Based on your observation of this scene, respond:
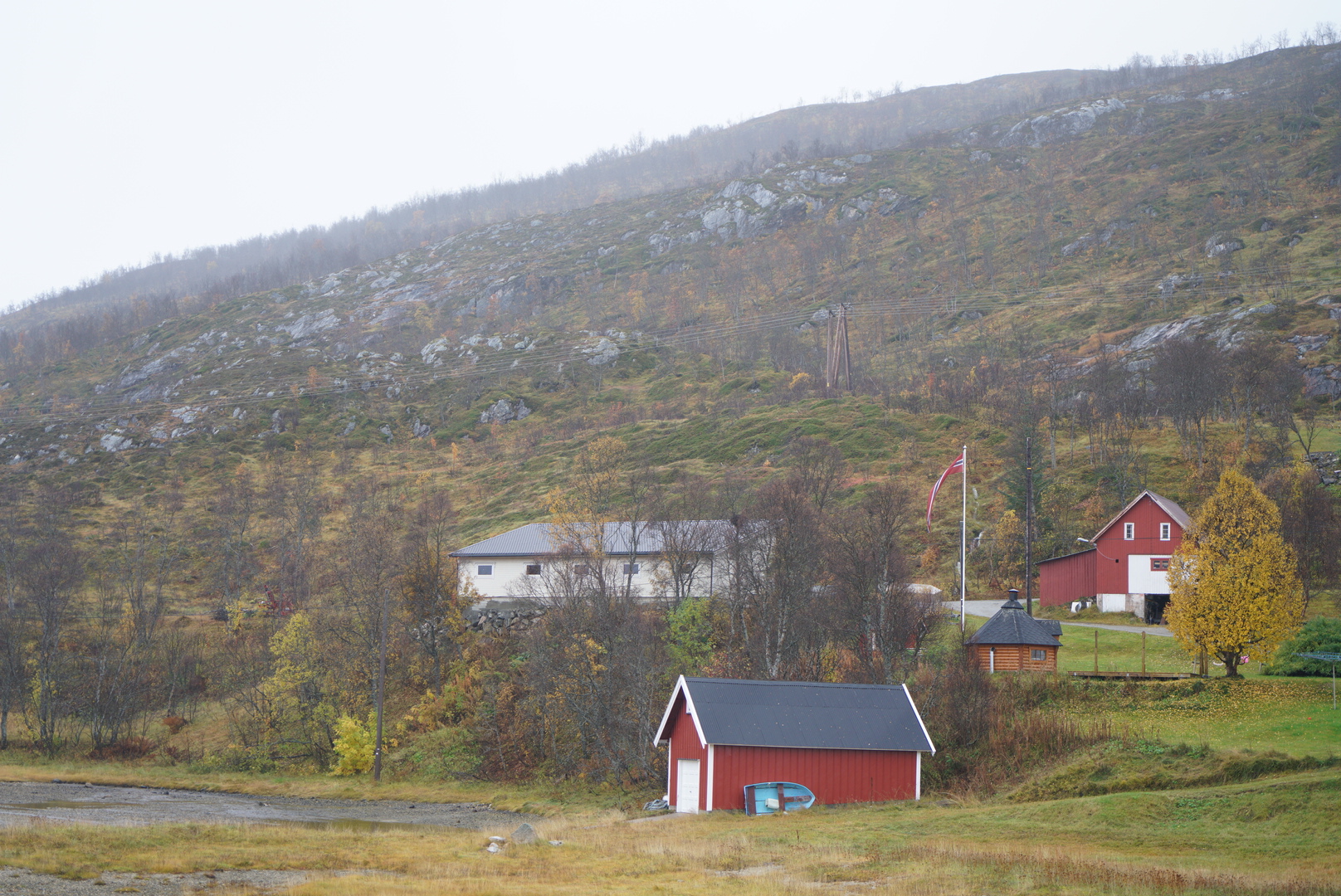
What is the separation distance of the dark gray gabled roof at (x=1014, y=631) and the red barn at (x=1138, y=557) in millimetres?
17581

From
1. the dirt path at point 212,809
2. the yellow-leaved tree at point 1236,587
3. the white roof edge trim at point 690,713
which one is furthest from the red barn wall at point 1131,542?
the dirt path at point 212,809

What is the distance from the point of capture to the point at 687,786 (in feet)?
117

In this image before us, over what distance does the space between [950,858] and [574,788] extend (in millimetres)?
27105

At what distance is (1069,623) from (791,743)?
29.2 m

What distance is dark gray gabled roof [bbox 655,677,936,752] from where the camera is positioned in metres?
34.5

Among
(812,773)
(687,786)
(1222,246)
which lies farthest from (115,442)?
(1222,246)

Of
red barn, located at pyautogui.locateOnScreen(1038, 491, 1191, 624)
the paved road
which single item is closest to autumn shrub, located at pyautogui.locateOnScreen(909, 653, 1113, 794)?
the paved road

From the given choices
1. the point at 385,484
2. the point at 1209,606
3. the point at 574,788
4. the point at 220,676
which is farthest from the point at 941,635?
the point at 385,484

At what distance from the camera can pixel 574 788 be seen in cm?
4600

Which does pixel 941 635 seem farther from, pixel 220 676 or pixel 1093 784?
pixel 220 676

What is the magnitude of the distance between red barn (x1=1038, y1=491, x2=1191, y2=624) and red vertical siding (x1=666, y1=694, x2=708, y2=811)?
33.4 metres

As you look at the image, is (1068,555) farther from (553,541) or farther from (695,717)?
(695,717)

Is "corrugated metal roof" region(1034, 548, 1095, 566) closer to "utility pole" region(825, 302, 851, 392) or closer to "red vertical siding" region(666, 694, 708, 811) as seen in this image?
"red vertical siding" region(666, 694, 708, 811)

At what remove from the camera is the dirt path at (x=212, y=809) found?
3672 centimetres
